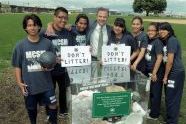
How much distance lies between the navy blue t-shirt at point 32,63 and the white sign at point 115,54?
0.91m

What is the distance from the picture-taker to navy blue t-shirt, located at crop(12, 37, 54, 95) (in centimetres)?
639

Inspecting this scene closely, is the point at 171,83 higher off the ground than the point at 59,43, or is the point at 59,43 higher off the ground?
the point at 59,43

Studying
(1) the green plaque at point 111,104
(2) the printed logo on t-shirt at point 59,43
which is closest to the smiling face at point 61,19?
(2) the printed logo on t-shirt at point 59,43

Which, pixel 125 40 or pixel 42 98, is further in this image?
pixel 125 40

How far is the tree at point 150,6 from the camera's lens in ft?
367

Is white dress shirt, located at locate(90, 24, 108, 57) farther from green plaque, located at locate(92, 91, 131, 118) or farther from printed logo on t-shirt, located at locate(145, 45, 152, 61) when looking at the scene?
green plaque, located at locate(92, 91, 131, 118)

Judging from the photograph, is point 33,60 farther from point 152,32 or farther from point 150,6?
point 150,6

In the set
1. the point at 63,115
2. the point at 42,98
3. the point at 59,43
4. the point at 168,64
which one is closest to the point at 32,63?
the point at 42,98

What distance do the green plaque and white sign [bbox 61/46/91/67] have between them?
1009 millimetres

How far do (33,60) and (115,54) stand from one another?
1.33m

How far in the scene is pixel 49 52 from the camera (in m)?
6.39

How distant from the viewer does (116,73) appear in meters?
6.66

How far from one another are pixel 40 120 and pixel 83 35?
1.78 m

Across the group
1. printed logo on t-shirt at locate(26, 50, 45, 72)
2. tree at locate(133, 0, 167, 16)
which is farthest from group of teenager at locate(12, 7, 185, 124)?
tree at locate(133, 0, 167, 16)
